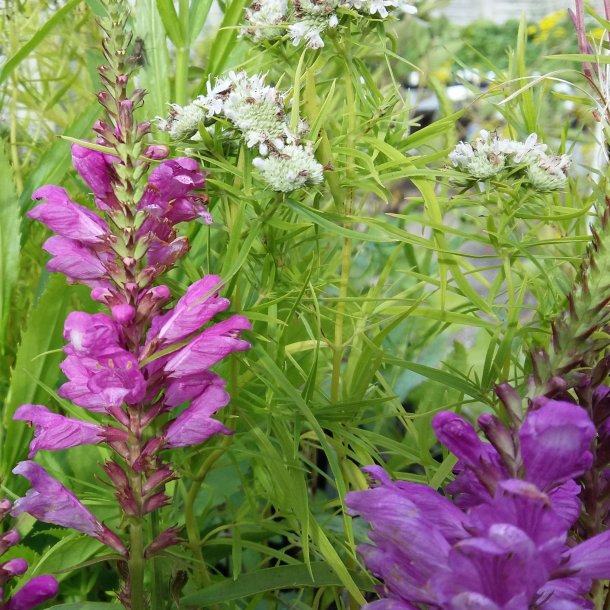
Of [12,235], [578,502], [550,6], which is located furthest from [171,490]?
[550,6]

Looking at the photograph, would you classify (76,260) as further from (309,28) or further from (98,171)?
(309,28)

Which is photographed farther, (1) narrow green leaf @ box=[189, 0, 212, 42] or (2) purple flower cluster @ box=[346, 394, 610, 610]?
(1) narrow green leaf @ box=[189, 0, 212, 42]

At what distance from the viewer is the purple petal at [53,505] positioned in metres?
0.41

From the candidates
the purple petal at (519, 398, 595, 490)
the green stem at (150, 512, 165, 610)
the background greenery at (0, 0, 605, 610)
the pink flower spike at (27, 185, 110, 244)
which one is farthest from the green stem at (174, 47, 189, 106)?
the purple petal at (519, 398, 595, 490)

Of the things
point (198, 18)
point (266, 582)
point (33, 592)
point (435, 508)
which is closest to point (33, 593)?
point (33, 592)

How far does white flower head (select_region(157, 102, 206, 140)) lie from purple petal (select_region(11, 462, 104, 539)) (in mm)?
186

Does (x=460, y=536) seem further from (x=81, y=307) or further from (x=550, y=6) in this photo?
(x=550, y=6)

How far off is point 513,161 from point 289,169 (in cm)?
13

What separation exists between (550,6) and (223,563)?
9.58ft

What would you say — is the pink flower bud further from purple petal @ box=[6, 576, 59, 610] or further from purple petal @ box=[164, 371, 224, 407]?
purple petal @ box=[6, 576, 59, 610]

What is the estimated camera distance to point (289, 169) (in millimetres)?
385

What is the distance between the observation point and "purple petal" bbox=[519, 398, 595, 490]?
26 centimetres

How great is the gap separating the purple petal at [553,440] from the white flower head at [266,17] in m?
0.28

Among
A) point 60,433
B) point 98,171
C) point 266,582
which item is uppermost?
point 98,171
